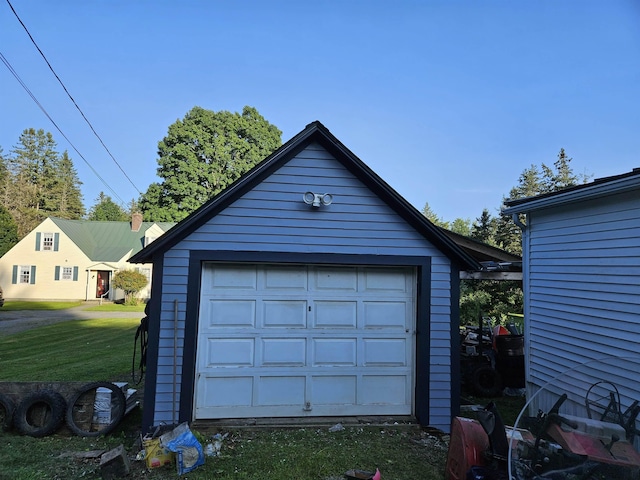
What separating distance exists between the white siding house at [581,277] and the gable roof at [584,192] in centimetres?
1

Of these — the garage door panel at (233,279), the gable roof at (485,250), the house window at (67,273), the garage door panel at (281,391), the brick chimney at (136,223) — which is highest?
the brick chimney at (136,223)

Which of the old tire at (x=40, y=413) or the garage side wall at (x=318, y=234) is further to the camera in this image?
the garage side wall at (x=318, y=234)

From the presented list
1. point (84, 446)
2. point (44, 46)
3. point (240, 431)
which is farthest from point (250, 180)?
point (44, 46)

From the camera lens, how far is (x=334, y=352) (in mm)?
5445

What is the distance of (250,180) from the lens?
5203mm

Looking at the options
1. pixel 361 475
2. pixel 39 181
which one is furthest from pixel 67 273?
pixel 361 475

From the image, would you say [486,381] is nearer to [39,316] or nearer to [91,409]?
[91,409]

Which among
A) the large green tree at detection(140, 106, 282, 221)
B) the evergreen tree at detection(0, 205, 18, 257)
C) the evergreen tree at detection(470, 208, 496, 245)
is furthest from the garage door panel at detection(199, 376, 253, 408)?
the evergreen tree at detection(0, 205, 18, 257)

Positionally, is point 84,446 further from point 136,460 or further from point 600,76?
point 600,76

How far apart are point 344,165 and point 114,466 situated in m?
4.53

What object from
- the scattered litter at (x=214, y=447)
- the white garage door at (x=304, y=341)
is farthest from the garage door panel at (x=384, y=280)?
the scattered litter at (x=214, y=447)

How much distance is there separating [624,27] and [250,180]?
5939 mm

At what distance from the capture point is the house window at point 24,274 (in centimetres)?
2402

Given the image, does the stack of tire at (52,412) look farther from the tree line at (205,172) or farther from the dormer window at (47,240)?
the dormer window at (47,240)
